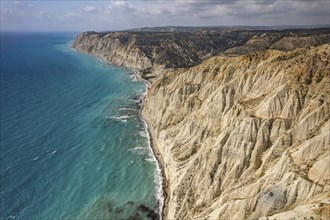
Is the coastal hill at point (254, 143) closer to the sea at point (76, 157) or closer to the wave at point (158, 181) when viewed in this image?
the wave at point (158, 181)

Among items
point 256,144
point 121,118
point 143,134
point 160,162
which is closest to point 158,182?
point 160,162

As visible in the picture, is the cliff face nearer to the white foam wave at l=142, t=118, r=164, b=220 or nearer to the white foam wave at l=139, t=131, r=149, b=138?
the white foam wave at l=142, t=118, r=164, b=220

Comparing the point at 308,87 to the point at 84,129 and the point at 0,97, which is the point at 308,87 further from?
the point at 0,97

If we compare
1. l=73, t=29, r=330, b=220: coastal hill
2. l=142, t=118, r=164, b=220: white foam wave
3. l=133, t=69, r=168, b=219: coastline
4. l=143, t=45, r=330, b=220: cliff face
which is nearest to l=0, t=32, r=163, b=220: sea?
l=142, t=118, r=164, b=220: white foam wave

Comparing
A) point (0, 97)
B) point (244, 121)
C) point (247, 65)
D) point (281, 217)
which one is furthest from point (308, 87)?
point (0, 97)

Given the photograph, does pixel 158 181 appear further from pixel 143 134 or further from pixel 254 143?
pixel 143 134
